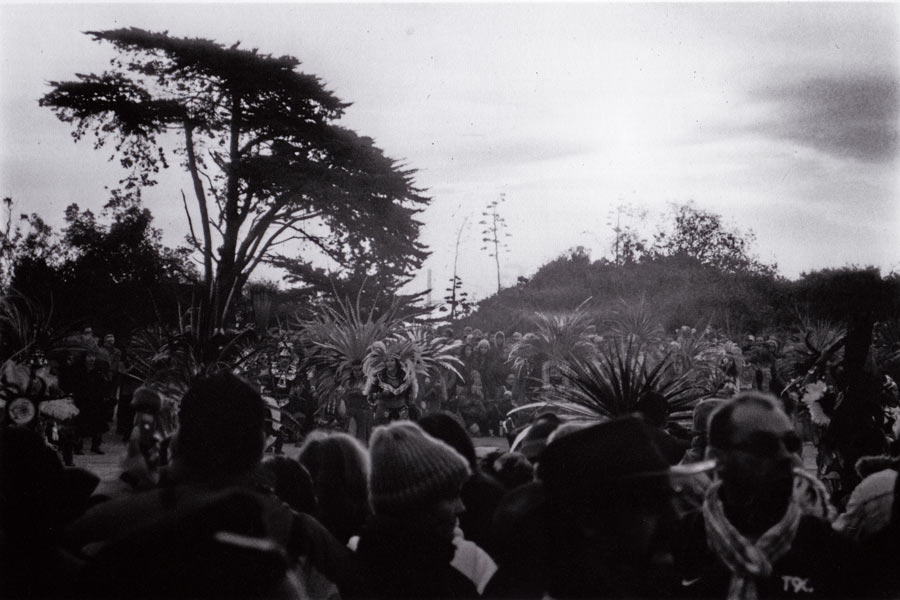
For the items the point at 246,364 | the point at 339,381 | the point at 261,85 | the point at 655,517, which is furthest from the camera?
the point at 261,85

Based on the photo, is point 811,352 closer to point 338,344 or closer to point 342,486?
point 338,344

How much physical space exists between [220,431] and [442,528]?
0.76 m

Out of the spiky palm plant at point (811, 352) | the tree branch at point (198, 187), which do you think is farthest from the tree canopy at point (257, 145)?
the spiky palm plant at point (811, 352)

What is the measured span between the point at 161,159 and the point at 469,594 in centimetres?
2463

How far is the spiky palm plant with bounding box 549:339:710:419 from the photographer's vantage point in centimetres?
654

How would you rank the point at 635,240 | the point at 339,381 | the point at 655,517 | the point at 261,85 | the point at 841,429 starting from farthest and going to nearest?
1. the point at 635,240
2. the point at 261,85
3. the point at 339,381
4. the point at 841,429
5. the point at 655,517

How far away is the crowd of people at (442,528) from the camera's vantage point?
2176 millimetres

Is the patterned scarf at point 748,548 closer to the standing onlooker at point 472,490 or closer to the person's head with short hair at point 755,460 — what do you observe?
the person's head with short hair at point 755,460

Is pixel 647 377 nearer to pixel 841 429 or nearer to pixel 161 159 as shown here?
pixel 841 429

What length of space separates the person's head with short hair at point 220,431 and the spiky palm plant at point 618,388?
4166 millimetres

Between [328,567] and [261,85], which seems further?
[261,85]

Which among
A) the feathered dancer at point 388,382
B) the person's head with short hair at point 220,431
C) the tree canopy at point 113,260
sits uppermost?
the tree canopy at point 113,260

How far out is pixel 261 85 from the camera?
931 inches

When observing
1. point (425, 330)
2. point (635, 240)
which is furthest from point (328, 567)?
point (635, 240)
